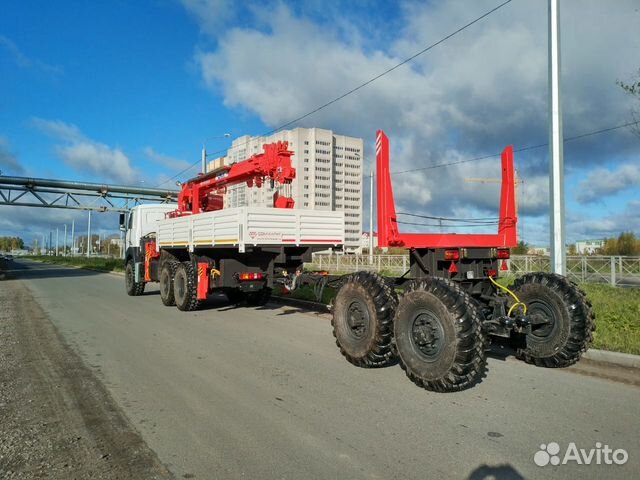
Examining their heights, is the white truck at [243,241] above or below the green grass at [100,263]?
above

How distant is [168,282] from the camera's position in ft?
44.8

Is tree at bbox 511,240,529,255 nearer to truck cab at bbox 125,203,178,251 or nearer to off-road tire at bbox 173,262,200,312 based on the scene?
off-road tire at bbox 173,262,200,312

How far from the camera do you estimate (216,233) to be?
11031 mm

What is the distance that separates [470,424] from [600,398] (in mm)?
1756

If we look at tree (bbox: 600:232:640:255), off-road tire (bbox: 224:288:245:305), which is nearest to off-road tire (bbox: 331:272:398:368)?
off-road tire (bbox: 224:288:245:305)

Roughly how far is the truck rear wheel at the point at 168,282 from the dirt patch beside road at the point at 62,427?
5.77m

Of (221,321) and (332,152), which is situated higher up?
(332,152)

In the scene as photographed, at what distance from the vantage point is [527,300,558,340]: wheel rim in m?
6.30

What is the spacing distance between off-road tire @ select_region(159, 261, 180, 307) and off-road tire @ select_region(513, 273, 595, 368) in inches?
376

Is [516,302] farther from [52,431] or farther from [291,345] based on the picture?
[52,431]

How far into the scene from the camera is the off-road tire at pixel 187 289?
1228cm

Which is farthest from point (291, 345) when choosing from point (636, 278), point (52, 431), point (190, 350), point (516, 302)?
point (636, 278)

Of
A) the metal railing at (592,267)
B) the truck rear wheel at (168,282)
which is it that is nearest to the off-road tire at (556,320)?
the truck rear wheel at (168,282)

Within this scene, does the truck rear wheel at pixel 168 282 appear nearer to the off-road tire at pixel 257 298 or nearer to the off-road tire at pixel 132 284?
the off-road tire at pixel 257 298
